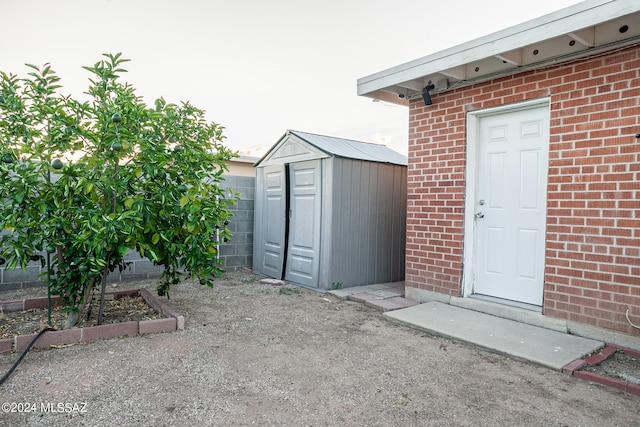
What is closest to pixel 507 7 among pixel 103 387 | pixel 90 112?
pixel 90 112

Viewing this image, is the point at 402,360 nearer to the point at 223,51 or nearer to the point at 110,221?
the point at 110,221

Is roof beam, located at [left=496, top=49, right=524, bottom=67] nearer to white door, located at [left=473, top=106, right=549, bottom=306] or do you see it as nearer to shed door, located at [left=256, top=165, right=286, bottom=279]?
white door, located at [left=473, top=106, right=549, bottom=306]

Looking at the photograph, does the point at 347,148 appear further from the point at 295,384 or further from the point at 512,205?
the point at 295,384

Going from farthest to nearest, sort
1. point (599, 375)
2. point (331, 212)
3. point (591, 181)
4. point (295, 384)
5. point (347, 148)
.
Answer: point (347, 148) → point (331, 212) → point (591, 181) → point (599, 375) → point (295, 384)

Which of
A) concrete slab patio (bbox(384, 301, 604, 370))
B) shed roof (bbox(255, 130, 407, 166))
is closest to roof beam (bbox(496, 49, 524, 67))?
shed roof (bbox(255, 130, 407, 166))

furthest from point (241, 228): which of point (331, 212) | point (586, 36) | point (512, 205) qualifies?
point (586, 36)

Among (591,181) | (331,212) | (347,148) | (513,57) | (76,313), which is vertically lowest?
(76,313)

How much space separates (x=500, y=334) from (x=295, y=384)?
191cm

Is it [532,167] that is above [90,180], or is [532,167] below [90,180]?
above

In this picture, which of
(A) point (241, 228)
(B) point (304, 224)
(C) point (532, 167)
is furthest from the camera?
(A) point (241, 228)

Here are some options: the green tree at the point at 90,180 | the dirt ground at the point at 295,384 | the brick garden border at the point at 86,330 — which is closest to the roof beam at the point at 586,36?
the dirt ground at the point at 295,384

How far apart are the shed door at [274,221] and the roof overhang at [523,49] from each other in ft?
6.71

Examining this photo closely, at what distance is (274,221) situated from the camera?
6.03m

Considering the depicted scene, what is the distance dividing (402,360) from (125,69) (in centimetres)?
316
